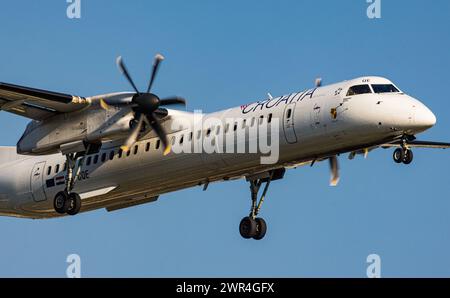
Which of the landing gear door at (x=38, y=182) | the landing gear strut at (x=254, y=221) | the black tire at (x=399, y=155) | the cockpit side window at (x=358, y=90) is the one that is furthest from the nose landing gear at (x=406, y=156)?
the landing gear door at (x=38, y=182)

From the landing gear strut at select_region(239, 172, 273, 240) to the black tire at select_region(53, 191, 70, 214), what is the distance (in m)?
5.74

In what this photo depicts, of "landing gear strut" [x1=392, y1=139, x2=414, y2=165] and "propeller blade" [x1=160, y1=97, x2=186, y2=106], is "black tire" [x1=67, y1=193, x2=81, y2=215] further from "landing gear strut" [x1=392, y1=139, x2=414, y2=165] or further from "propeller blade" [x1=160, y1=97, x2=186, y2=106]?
"landing gear strut" [x1=392, y1=139, x2=414, y2=165]

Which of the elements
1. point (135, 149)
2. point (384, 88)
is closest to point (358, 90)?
point (384, 88)

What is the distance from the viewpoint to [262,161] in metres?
27.8

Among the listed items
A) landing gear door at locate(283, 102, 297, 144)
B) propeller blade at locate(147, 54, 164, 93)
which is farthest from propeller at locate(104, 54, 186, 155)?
landing gear door at locate(283, 102, 297, 144)

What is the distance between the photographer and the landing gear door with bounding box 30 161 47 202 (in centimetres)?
3144

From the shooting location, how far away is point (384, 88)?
2661 centimetres

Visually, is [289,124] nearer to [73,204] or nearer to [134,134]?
[134,134]

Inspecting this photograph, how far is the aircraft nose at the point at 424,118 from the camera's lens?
83.1ft
